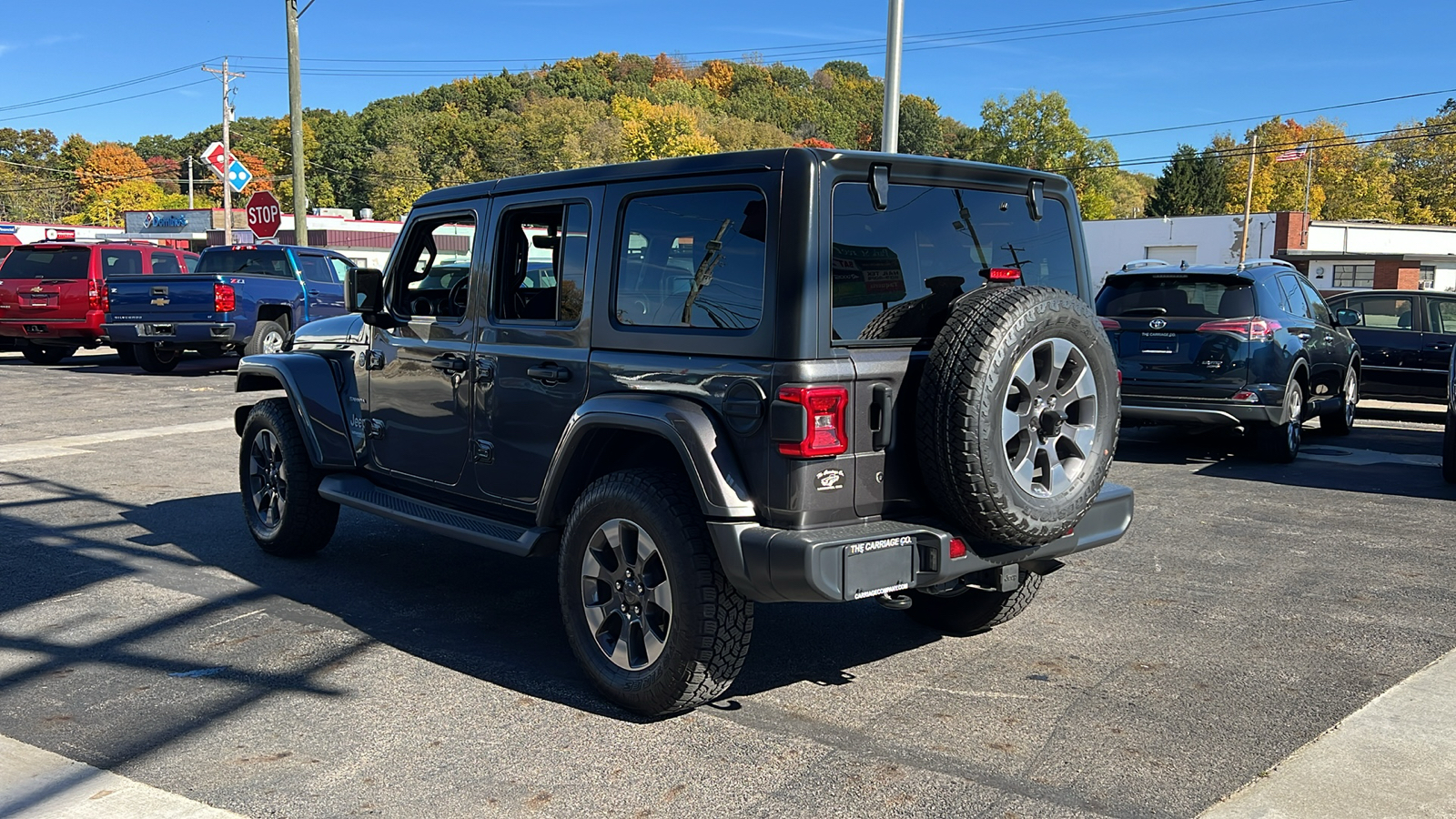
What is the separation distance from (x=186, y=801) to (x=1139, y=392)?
326 inches

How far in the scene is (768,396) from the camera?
3.82 meters

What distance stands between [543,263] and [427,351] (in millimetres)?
833

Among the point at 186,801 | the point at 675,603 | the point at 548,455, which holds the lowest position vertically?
the point at 186,801

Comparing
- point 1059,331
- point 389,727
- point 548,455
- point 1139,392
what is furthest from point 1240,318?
point 389,727

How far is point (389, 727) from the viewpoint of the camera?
4082 millimetres

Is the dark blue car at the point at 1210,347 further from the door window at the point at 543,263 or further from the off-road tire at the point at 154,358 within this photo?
the off-road tire at the point at 154,358

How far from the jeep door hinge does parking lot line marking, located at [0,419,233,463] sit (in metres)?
6.47

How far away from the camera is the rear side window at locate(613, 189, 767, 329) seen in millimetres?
4016

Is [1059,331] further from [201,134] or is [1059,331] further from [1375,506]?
[201,134]

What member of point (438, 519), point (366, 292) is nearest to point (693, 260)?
point (438, 519)

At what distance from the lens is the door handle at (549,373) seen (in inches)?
180

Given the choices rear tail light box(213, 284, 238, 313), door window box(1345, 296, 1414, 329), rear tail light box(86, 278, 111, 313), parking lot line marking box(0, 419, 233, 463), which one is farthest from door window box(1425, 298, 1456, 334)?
rear tail light box(86, 278, 111, 313)

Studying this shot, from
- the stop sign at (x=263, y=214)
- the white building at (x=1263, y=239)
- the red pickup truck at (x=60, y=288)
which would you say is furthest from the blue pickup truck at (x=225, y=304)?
the white building at (x=1263, y=239)

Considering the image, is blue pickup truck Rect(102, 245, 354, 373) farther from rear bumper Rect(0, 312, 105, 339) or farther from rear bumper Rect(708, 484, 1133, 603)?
rear bumper Rect(708, 484, 1133, 603)
